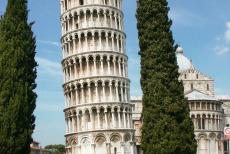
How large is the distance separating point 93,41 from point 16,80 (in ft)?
89.0

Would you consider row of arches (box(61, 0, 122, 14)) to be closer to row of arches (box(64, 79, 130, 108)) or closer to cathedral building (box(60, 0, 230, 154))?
cathedral building (box(60, 0, 230, 154))

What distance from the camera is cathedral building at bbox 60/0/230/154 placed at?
51.8 metres

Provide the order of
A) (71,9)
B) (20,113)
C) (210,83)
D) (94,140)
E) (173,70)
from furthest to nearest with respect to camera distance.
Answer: (210,83)
(71,9)
(94,140)
(173,70)
(20,113)

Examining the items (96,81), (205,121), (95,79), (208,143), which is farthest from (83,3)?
(208,143)

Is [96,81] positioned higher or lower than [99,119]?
higher

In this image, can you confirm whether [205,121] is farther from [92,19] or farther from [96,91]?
[92,19]

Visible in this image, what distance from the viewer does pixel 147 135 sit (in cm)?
2731

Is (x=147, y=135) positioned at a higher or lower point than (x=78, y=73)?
lower

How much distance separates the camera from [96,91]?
52.1 m

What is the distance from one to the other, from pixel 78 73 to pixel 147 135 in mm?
26837

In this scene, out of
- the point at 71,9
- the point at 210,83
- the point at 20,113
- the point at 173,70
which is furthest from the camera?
the point at 210,83

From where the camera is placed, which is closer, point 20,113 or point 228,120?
point 20,113

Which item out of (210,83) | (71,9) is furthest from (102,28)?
(210,83)

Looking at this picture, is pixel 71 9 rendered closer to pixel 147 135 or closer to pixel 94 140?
pixel 94 140
